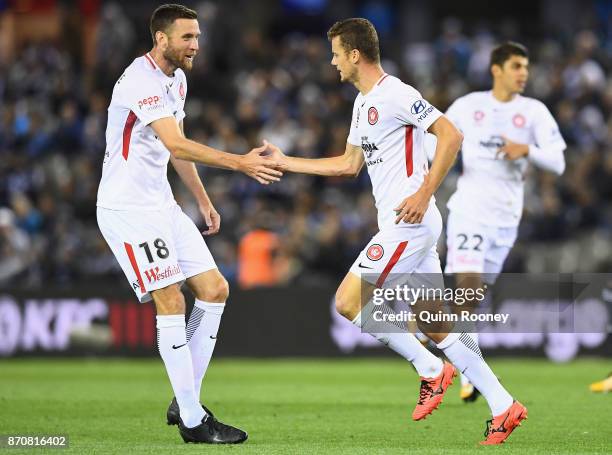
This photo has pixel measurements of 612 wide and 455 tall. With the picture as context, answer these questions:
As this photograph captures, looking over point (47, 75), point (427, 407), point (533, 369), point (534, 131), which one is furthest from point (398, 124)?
point (47, 75)

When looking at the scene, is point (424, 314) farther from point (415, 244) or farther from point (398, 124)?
point (398, 124)

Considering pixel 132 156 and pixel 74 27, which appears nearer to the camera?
pixel 132 156

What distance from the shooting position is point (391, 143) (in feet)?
27.2

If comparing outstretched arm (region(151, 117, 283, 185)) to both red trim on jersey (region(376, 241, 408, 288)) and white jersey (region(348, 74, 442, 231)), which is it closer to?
white jersey (region(348, 74, 442, 231))

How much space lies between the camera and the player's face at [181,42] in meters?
8.34

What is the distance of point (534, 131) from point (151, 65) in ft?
15.0

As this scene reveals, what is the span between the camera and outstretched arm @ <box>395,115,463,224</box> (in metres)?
7.93

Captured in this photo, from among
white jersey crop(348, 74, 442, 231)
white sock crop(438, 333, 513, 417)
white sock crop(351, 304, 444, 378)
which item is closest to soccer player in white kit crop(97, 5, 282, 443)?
white jersey crop(348, 74, 442, 231)

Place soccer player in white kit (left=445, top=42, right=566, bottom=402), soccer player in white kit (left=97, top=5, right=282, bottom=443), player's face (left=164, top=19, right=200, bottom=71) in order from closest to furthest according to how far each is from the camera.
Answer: soccer player in white kit (left=97, top=5, right=282, bottom=443), player's face (left=164, top=19, right=200, bottom=71), soccer player in white kit (left=445, top=42, right=566, bottom=402)

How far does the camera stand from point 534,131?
11680 millimetres

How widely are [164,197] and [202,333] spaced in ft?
3.33

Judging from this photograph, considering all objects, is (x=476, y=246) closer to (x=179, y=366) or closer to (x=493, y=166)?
(x=493, y=166)

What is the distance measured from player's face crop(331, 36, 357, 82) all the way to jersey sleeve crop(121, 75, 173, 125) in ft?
3.94

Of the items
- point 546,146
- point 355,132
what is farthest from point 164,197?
point 546,146
